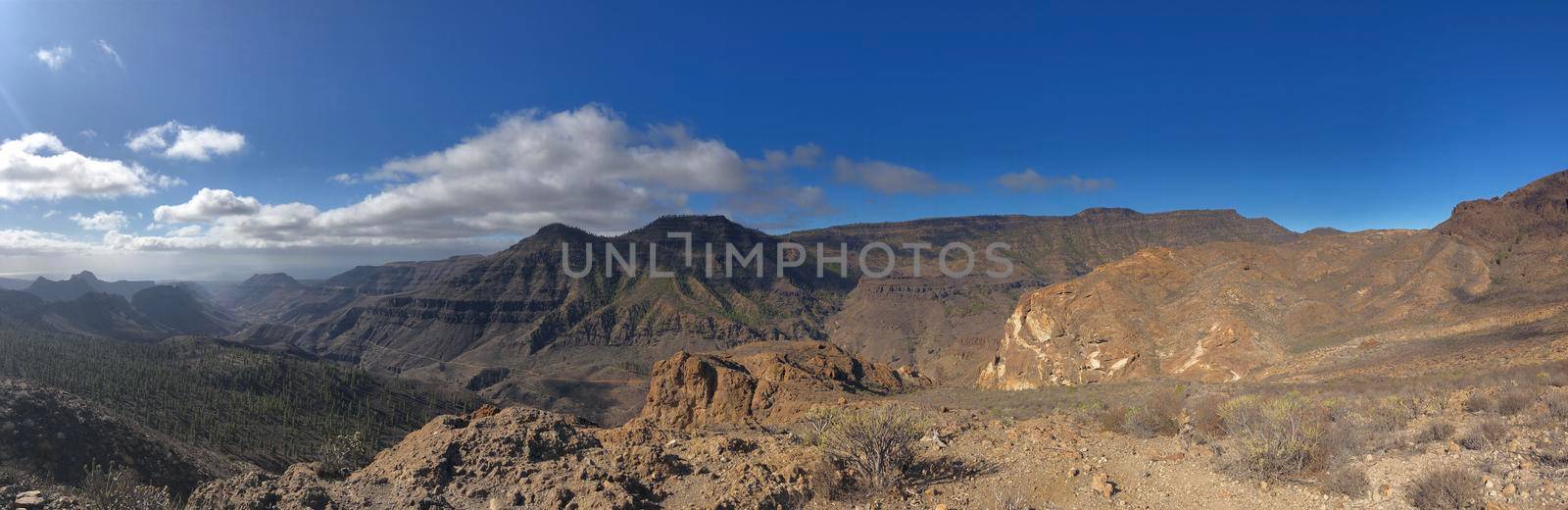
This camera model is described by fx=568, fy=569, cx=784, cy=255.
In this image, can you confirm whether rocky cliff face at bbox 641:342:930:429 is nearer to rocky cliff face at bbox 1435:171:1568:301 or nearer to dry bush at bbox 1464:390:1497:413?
dry bush at bbox 1464:390:1497:413

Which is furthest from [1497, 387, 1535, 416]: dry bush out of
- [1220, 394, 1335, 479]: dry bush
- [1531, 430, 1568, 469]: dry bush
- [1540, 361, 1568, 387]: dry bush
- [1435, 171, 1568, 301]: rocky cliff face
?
[1435, 171, 1568, 301]: rocky cliff face

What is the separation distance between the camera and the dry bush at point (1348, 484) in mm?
8469

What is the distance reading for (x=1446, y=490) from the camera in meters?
7.66

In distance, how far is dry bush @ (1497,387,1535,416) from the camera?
12391 millimetres

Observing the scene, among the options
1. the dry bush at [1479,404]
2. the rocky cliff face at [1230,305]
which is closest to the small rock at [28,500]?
the dry bush at [1479,404]

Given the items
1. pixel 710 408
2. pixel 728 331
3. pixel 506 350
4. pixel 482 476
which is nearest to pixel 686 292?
pixel 728 331

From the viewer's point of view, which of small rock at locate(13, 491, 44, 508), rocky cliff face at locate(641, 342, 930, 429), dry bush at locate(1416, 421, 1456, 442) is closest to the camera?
small rock at locate(13, 491, 44, 508)

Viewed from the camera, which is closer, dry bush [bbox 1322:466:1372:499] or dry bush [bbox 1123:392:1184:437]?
dry bush [bbox 1322:466:1372:499]

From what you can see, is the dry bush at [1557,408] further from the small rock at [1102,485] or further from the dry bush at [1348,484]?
the small rock at [1102,485]

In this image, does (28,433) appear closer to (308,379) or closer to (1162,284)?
(1162,284)

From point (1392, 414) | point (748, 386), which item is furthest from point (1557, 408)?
point (748, 386)

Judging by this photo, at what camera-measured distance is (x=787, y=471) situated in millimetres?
9875

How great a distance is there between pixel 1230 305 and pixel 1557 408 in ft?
101

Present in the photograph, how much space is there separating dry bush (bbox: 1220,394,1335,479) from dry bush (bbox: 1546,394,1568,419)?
4.32m
